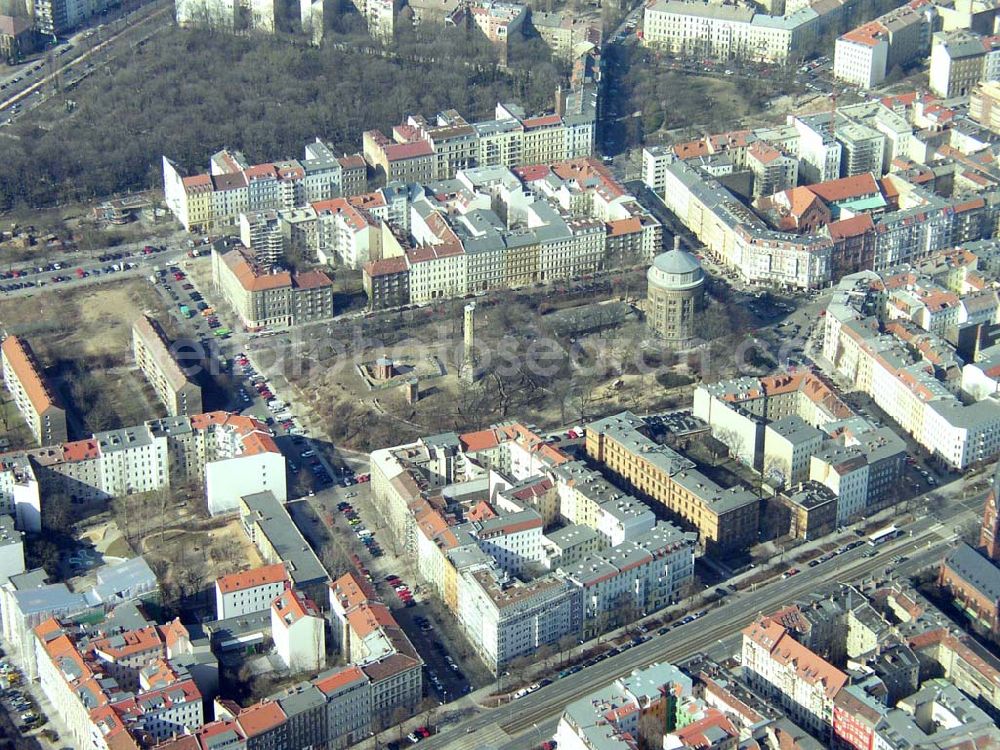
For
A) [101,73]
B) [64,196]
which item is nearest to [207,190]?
[64,196]

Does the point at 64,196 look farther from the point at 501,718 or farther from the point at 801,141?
the point at 501,718

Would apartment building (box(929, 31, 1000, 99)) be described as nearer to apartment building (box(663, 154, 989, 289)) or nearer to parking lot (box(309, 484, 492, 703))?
apartment building (box(663, 154, 989, 289))

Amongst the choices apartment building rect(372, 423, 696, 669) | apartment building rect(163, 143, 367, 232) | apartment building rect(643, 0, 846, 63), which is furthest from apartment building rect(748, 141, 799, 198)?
apartment building rect(372, 423, 696, 669)

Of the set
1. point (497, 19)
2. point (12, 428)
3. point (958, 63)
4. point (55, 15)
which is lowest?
point (12, 428)

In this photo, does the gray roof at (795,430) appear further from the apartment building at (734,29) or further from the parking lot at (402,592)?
the apartment building at (734,29)

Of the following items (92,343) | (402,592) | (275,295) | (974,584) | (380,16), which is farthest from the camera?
(380,16)

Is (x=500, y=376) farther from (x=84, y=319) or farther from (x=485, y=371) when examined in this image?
(x=84, y=319)

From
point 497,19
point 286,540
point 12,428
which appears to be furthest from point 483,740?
point 497,19
